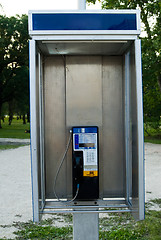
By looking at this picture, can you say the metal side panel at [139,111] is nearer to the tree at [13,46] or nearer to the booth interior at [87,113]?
the booth interior at [87,113]

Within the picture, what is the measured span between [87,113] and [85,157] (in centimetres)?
60

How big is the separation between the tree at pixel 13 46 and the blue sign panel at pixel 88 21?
887 inches

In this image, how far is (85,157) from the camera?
3.69m

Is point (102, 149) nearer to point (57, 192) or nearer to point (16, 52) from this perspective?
point (57, 192)

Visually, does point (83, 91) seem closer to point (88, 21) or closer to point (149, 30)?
point (88, 21)

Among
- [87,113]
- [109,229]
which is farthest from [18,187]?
[87,113]

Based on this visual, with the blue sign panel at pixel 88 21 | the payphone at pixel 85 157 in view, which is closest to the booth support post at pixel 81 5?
the blue sign panel at pixel 88 21

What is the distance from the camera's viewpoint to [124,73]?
3967 mm

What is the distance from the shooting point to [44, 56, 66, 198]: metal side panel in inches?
159

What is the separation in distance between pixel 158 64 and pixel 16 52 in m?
14.4

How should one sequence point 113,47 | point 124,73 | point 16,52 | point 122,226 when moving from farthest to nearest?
1. point 16,52
2. point 122,226
3. point 124,73
4. point 113,47

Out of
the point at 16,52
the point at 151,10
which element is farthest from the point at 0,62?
the point at 151,10

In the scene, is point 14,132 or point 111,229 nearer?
point 111,229

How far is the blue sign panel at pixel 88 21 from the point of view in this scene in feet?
10.6
